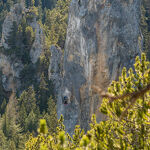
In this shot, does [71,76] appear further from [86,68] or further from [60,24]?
[60,24]

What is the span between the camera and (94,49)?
51.7 ft

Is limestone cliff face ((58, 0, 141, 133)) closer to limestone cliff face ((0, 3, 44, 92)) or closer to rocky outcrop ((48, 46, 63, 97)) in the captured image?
rocky outcrop ((48, 46, 63, 97))

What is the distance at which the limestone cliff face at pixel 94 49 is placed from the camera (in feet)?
48.5

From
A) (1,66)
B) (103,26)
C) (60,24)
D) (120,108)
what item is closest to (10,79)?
(1,66)

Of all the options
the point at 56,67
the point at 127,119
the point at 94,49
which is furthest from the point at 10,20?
the point at 127,119

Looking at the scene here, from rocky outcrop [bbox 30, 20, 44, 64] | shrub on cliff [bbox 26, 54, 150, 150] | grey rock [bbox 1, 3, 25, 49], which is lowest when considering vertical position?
shrub on cliff [bbox 26, 54, 150, 150]

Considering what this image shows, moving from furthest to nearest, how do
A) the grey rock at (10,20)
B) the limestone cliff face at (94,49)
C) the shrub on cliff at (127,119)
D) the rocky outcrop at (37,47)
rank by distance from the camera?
1. the grey rock at (10,20)
2. the rocky outcrop at (37,47)
3. the limestone cliff face at (94,49)
4. the shrub on cliff at (127,119)

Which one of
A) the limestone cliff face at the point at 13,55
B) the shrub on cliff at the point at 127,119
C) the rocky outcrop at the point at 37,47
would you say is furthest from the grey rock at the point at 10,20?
the shrub on cliff at the point at 127,119

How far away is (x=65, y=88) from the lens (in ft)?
59.5

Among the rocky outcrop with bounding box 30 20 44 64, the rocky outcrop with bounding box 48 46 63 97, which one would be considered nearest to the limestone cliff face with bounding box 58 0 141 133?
the rocky outcrop with bounding box 48 46 63 97

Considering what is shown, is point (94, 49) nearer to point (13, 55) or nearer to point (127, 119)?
point (127, 119)

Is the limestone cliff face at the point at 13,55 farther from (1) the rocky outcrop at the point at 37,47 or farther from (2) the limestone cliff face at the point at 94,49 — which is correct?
(2) the limestone cliff face at the point at 94,49

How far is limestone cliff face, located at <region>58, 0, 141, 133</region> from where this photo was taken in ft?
48.5

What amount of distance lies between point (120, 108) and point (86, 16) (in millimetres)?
10697
